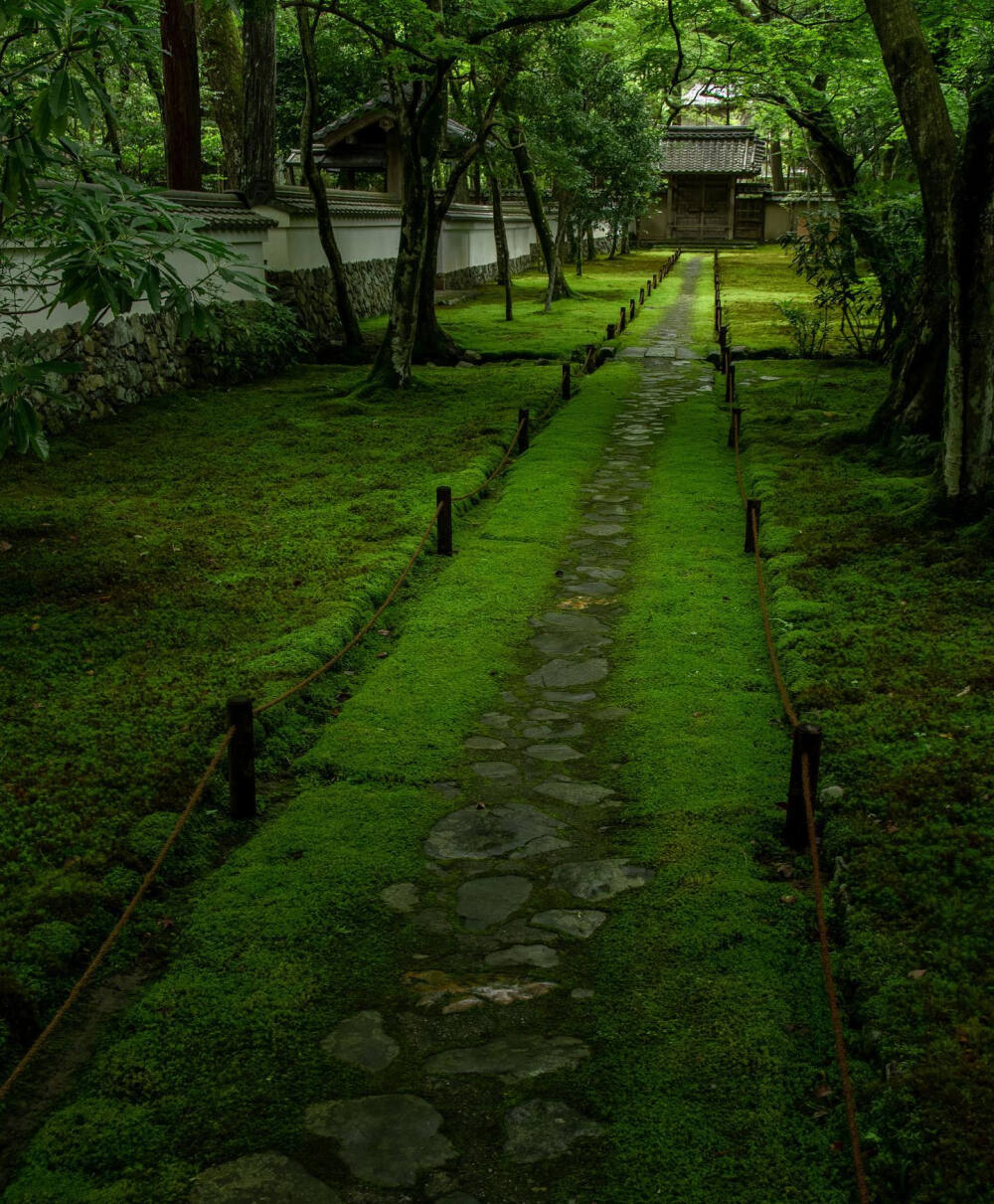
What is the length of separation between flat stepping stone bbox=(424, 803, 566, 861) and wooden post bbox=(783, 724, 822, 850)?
1041 millimetres

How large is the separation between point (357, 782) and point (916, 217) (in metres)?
13.6

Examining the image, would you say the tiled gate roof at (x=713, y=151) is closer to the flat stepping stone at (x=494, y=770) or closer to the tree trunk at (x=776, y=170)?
the tree trunk at (x=776, y=170)

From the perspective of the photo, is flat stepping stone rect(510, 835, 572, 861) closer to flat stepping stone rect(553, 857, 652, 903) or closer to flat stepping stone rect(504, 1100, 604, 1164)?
flat stepping stone rect(553, 857, 652, 903)

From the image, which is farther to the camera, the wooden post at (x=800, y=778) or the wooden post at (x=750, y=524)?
the wooden post at (x=750, y=524)

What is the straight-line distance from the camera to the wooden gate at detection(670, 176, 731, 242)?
54750 millimetres

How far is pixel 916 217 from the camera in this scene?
15.6 meters

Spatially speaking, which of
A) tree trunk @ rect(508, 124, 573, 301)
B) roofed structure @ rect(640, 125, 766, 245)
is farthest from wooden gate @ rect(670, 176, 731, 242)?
tree trunk @ rect(508, 124, 573, 301)

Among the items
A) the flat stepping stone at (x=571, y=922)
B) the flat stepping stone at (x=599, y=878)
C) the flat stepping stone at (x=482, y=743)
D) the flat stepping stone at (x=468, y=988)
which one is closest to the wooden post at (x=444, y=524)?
the flat stepping stone at (x=482, y=743)

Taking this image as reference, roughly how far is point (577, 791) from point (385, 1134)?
2.42 meters

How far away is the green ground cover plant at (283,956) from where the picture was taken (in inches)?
127

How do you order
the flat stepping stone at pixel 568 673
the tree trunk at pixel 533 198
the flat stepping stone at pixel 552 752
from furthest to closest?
1. the tree trunk at pixel 533 198
2. the flat stepping stone at pixel 568 673
3. the flat stepping stone at pixel 552 752

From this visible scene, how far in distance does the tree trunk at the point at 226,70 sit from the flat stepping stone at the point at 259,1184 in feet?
76.0

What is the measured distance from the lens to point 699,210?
55.2m

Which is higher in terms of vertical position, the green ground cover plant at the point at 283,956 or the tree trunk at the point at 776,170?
the tree trunk at the point at 776,170
